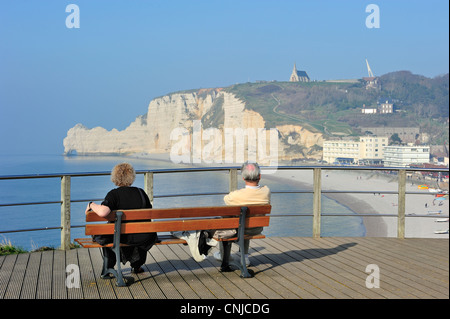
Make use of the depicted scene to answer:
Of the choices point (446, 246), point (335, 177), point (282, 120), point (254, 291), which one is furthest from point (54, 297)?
point (282, 120)

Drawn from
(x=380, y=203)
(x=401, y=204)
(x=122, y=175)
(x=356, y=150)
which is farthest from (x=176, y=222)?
A: (x=356, y=150)

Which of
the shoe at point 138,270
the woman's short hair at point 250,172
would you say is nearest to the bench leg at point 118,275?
the shoe at point 138,270

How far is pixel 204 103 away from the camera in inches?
5610

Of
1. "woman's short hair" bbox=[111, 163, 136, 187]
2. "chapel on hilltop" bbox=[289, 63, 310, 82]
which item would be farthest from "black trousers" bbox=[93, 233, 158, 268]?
"chapel on hilltop" bbox=[289, 63, 310, 82]

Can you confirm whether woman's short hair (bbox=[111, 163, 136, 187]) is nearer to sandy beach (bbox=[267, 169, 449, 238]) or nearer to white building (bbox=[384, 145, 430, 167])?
sandy beach (bbox=[267, 169, 449, 238])

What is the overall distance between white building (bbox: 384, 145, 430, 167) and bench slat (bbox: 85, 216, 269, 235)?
10091 centimetres

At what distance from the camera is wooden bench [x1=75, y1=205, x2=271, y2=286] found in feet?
15.1

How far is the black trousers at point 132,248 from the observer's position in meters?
4.73

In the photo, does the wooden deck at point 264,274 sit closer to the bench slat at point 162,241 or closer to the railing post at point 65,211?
the railing post at point 65,211

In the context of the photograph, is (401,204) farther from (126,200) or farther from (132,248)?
(126,200)

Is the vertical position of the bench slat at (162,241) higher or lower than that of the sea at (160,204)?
higher

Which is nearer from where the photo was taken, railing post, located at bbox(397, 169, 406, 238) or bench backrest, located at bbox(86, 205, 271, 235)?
bench backrest, located at bbox(86, 205, 271, 235)

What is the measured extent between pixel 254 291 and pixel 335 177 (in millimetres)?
103197

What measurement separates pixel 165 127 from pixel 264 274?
13548 centimetres
